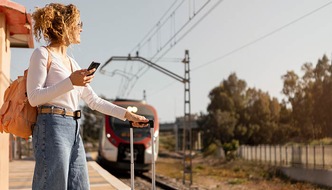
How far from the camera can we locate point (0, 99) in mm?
6164

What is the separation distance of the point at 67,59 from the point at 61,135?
1.57 ft

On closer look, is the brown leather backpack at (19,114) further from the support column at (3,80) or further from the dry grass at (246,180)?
the dry grass at (246,180)

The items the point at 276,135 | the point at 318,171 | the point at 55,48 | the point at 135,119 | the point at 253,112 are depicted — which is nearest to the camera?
the point at 55,48

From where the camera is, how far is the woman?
8.01ft

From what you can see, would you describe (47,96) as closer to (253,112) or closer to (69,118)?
(69,118)

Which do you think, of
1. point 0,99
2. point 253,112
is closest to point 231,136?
point 253,112

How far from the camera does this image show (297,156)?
25094 mm

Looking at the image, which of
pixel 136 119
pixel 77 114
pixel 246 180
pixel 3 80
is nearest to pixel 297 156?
pixel 246 180

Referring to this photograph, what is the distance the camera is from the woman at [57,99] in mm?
2441

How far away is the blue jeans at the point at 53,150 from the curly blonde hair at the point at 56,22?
45 centimetres

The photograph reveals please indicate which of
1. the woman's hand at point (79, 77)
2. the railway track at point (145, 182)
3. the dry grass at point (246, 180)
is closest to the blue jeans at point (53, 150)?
the woman's hand at point (79, 77)

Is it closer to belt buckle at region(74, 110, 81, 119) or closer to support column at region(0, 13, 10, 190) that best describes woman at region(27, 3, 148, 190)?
belt buckle at region(74, 110, 81, 119)

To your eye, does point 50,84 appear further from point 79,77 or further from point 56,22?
point 56,22

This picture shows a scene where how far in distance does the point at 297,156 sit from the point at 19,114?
23.9m
